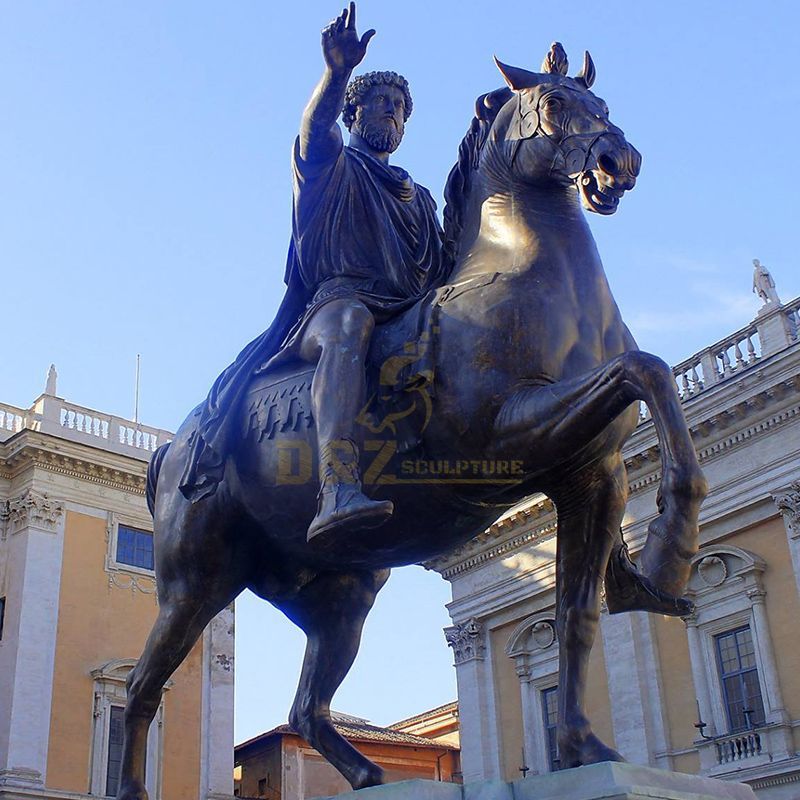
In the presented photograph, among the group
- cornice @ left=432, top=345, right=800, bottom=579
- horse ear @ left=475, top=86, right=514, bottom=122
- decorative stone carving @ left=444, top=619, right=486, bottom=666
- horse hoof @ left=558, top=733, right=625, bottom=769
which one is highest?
cornice @ left=432, top=345, right=800, bottom=579

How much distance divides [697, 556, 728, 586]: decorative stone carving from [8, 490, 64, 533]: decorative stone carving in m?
14.1

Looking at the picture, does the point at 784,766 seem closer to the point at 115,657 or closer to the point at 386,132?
the point at 115,657

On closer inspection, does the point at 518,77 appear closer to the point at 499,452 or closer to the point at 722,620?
the point at 499,452

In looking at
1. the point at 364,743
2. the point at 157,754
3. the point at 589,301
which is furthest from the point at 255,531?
the point at 364,743

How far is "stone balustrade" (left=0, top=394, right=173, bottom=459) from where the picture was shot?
27.5 meters

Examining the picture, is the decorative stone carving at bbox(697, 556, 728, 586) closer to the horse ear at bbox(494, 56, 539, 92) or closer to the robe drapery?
the robe drapery

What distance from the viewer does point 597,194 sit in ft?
13.6

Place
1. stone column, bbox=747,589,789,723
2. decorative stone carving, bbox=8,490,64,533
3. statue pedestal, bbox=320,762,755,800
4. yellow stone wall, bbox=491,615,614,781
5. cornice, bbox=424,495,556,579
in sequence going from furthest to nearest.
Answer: decorative stone carving, bbox=8,490,64,533 → cornice, bbox=424,495,556,579 → yellow stone wall, bbox=491,615,614,781 → stone column, bbox=747,589,789,723 → statue pedestal, bbox=320,762,755,800

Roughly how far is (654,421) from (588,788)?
110 cm

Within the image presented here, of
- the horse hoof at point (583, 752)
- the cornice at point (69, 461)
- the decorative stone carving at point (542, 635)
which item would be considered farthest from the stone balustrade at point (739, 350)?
the horse hoof at point (583, 752)

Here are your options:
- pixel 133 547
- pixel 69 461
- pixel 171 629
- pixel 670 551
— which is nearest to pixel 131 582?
pixel 133 547

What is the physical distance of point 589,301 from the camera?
420 cm

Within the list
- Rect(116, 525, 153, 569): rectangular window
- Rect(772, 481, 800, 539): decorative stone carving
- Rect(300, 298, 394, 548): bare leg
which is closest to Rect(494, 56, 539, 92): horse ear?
Rect(300, 298, 394, 548): bare leg

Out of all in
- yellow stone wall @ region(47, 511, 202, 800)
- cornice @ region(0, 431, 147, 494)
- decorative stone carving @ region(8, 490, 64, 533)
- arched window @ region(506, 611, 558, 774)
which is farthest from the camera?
cornice @ region(0, 431, 147, 494)
